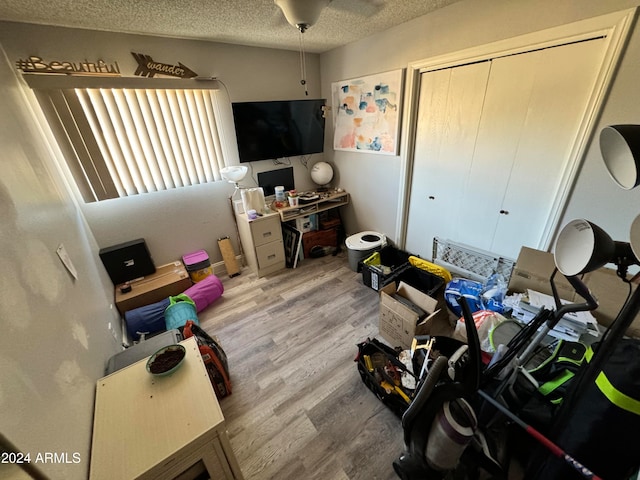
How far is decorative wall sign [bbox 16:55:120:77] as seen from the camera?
1.70 metres

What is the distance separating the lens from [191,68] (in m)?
2.28

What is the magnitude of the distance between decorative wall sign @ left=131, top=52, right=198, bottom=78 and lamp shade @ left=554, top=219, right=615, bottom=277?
9.46 feet

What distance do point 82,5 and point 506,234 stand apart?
10.6 ft

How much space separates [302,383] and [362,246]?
4.96ft

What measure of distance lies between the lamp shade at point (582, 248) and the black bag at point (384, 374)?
3.46ft

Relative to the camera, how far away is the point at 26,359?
719mm

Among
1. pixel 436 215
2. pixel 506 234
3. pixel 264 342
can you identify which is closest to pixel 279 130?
pixel 436 215

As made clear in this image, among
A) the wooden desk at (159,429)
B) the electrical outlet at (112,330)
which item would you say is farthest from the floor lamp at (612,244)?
the electrical outlet at (112,330)

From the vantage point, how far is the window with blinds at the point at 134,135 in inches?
75.2

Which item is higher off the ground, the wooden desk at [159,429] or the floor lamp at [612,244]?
the floor lamp at [612,244]

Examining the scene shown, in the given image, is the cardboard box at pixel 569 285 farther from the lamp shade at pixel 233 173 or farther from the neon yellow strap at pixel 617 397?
the lamp shade at pixel 233 173

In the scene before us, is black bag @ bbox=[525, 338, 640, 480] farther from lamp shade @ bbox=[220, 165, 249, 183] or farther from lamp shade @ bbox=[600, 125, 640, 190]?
lamp shade @ bbox=[220, 165, 249, 183]

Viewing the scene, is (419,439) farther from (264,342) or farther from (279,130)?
(279,130)

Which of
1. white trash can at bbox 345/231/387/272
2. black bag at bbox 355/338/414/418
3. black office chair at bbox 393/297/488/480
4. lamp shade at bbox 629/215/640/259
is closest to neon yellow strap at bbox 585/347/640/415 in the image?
black office chair at bbox 393/297/488/480
